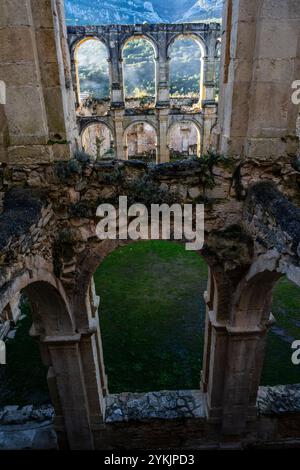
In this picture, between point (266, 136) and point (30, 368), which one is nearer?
point (266, 136)

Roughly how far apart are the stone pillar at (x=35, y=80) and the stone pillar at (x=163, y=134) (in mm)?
14921

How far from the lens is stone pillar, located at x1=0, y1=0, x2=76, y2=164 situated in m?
4.07

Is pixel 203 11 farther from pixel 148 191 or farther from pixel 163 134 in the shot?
pixel 148 191

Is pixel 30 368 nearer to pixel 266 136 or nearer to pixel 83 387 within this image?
pixel 83 387

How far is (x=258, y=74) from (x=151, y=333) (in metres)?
7.10

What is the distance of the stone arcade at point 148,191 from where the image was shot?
407cm

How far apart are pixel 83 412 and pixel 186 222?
377 cm

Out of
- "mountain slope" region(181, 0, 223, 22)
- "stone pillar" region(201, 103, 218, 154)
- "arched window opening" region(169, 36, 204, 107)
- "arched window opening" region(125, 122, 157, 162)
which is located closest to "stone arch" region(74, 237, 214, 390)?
"stone pillar" region(201, 103, 218, 154)

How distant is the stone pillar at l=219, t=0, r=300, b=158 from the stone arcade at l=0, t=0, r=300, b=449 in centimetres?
1

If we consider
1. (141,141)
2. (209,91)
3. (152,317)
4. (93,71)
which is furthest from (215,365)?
(93,71)

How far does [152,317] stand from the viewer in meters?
10.1

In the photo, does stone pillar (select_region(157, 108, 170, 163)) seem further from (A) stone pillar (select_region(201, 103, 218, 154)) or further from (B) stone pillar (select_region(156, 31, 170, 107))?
(A) stone pillar (select_region(201, 103, 218, 154))
